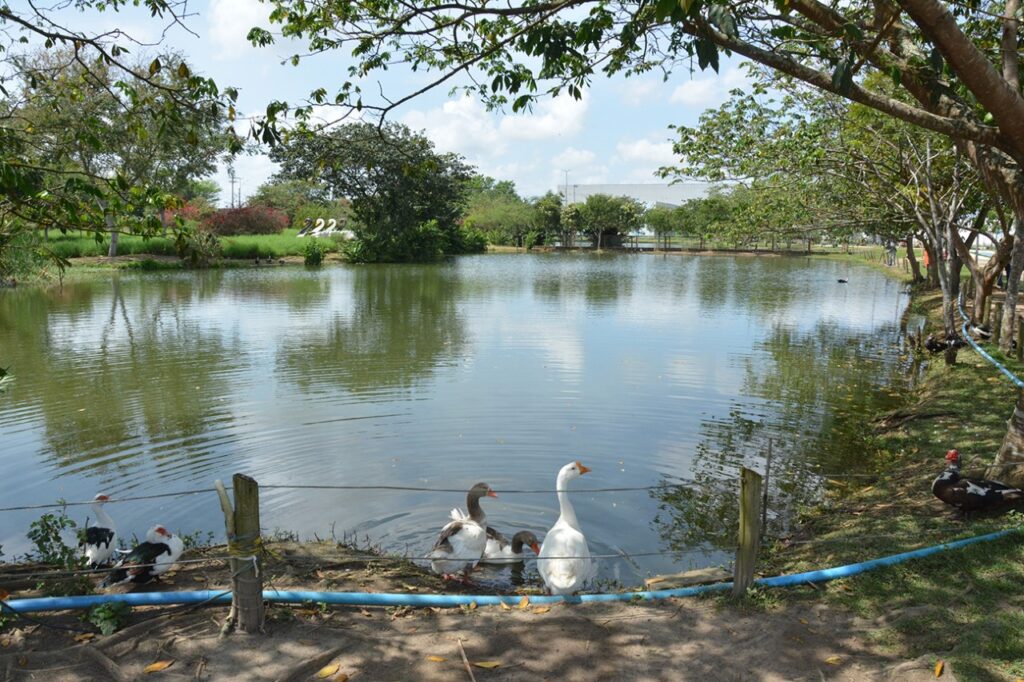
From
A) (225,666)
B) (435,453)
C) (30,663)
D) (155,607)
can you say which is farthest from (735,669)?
(435,453)

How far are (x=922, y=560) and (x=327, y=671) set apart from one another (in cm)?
440

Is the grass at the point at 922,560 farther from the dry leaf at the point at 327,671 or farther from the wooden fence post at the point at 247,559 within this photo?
the wooden fence post at the point at 247,559

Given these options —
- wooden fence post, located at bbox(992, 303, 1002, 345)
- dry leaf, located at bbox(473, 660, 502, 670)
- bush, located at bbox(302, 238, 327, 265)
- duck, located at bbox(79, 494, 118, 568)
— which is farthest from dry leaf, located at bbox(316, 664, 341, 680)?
bush, located at bbox(302, 238, 327, 265)

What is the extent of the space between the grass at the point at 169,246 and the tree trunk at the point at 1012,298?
37.4 metres

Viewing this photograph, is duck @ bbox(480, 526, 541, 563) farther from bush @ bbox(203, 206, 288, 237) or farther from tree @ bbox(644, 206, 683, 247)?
tree @ bbox(644, 206, 683, 247)

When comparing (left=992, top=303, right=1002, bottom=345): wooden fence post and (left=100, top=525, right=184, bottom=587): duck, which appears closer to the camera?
(left=100, top=525, right=184, bottom=587): duck

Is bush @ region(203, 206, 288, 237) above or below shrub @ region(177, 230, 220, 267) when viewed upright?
above

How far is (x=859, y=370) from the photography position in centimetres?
1602

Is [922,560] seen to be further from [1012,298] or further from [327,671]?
[1012,298]

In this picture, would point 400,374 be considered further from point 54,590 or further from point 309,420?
point 54,590

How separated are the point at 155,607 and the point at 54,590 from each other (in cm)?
86

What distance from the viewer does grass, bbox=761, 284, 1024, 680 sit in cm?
457

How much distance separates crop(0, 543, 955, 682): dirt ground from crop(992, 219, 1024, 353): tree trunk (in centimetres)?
1204

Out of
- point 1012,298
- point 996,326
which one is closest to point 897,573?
point 1012,298
